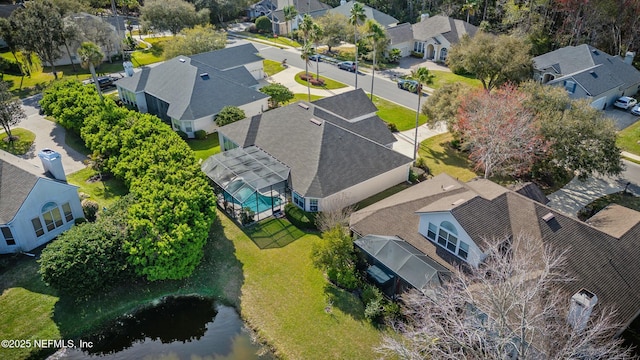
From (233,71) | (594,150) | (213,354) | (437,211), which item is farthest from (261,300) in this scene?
(233,71)

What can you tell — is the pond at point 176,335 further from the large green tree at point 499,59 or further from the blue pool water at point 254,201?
the large green tree at point 499,59

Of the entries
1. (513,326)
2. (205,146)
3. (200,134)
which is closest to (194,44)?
(200,134)

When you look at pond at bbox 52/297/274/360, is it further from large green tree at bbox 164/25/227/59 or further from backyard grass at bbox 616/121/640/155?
large green tree at bbox 164/25/227/59

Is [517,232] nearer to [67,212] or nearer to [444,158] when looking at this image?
[444,158]

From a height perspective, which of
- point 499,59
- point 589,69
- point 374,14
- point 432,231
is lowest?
point 432,231

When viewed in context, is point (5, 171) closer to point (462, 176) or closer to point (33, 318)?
point (33, 318)

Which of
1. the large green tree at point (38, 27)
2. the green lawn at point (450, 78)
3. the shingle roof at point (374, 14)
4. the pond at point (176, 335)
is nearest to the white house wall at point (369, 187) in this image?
the pond at point (176, 335)

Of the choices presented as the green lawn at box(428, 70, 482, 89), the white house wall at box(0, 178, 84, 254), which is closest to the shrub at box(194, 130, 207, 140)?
the white house wall at box(0, 178, 84, 254)
